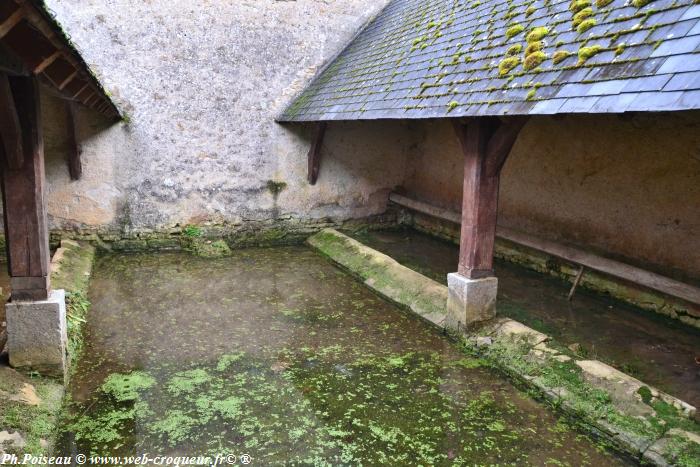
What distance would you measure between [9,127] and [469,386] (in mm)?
3571

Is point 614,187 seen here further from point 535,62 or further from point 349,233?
point 349,233

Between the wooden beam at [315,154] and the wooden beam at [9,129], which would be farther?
the wooden beam at [315,154]

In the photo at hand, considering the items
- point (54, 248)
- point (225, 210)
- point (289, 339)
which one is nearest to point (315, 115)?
point (225, 210)

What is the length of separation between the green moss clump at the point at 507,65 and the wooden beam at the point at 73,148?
5483 mm

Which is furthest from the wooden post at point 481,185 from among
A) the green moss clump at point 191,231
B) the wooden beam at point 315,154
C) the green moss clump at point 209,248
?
the green moss clump at point 191,231

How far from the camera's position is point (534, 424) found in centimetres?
335

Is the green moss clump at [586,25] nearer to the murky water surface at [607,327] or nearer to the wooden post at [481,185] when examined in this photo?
the wooden post at [481,185]

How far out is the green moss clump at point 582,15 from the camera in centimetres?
357

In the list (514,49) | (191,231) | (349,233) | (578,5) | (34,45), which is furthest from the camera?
(349,233)

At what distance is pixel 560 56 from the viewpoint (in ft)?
11.3

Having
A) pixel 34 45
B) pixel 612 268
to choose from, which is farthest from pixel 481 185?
pixel 34 45

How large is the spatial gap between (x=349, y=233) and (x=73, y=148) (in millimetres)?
4240

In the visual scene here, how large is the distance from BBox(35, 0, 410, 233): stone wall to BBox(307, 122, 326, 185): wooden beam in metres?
0.13

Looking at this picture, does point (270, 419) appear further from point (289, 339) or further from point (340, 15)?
point (340, 15)
